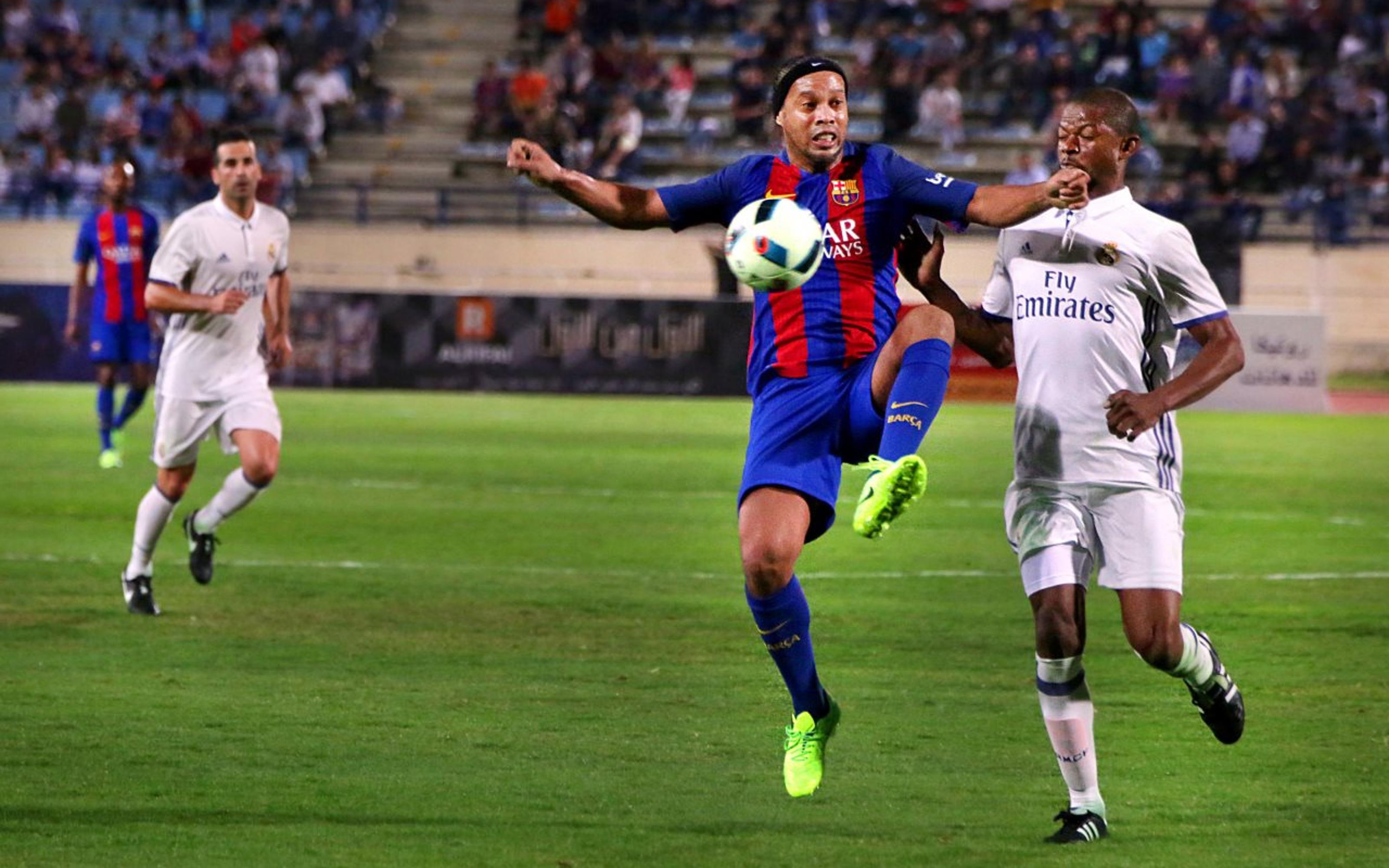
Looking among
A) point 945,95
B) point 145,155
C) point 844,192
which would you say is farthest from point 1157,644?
point 145,155

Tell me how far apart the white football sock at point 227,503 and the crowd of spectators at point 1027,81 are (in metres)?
20.4

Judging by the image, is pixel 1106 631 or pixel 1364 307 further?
pixel 1364 307

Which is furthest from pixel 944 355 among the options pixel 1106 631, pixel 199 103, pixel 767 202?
pixel 199 103

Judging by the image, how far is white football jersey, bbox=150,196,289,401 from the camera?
10164 mm

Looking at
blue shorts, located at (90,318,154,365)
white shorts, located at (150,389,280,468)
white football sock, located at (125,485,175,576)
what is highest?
white shorts, located at (150,389,280,468)

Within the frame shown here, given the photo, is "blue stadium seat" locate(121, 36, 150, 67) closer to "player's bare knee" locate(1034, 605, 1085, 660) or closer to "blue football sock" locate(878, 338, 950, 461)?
"blue football sock" locate(878, 338, 950, 461)

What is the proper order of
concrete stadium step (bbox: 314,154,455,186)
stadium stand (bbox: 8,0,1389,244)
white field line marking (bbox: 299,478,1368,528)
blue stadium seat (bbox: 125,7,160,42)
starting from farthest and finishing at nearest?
blue stadium seat (bbox: 125,7,160,42) < concrete stadium step (bbox: 314,154,455,186) < stadium stand (bbox: 8,0,1389,244) < white field line marking (bbox: 299,478,1368,528)

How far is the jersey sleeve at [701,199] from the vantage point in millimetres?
6355

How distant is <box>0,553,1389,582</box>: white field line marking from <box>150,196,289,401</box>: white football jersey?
1.59 meters

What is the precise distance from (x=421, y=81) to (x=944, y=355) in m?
29.3

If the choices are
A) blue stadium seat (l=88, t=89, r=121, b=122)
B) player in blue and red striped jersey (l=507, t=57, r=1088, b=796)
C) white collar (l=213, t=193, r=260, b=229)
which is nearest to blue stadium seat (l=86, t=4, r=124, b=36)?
blue stadium seat (l=88, t=89, r=121, b=122)

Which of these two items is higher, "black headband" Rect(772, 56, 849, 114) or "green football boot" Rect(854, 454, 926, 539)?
"black headband" Rect(772, 56, 849, 114)

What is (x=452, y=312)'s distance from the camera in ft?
86.8

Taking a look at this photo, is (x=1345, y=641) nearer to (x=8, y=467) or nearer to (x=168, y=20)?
(x=8, y=467)
